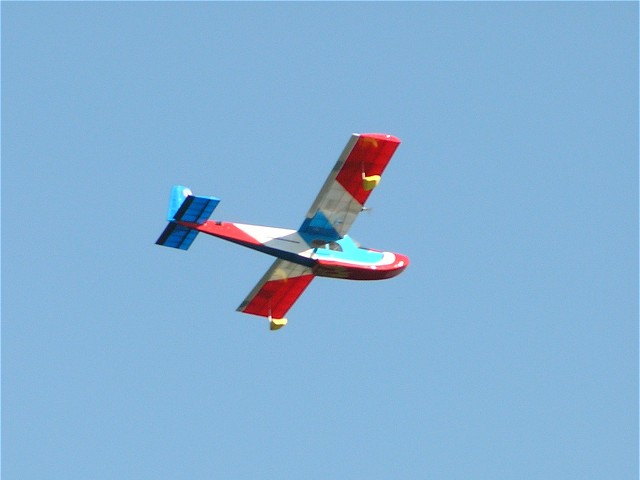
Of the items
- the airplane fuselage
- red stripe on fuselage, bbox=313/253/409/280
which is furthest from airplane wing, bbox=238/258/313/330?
the airplane fuselage

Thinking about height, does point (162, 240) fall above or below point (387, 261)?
below

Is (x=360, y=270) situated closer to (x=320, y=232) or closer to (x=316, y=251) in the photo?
(x=316, y=251)

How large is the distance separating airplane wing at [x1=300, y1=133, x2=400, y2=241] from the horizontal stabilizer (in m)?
3.65

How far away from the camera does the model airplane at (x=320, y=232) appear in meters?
53.2

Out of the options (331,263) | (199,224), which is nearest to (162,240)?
(199,224)

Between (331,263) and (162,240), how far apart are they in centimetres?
570

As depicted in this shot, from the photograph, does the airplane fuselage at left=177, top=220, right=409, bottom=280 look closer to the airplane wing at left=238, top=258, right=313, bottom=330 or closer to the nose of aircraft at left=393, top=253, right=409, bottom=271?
the nose of aircraft at left=393, top=253, right=409, bottom=271

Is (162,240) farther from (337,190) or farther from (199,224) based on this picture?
(337,190)

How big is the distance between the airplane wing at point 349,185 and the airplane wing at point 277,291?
2709 mm

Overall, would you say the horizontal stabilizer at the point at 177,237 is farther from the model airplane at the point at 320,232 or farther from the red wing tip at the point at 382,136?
the red wing tip at the point at 382,136

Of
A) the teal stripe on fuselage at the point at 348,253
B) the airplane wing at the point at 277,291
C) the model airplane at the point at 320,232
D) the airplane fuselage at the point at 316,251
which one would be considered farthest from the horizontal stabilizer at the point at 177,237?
the teal stripe on fuselage at the point at 348,253

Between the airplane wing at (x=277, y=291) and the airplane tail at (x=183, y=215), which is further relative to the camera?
the airplane wing at (x=277, y=291)

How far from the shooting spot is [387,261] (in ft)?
190

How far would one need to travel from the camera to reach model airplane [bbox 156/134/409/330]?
53.2 meters
